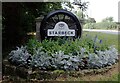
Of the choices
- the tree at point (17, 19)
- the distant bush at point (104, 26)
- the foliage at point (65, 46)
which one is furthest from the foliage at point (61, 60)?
the distant bush at point (104, 26)

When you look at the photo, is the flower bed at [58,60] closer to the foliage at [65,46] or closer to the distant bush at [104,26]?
the foliage at [65,46]

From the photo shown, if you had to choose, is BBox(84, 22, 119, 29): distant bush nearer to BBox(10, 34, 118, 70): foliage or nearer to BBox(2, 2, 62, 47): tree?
BBox(2, 2, 62, 47): tree

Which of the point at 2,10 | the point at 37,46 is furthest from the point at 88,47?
the point at 2,10

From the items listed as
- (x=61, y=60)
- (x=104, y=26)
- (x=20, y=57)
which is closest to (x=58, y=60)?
(x=61, y=60)

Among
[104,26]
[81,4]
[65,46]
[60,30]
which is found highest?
[81,4]

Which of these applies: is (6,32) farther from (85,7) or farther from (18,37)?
(85,7)

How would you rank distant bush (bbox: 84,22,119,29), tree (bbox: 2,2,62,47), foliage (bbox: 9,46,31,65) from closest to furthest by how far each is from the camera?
foliage (bbox: 9,46,31,65)
tree (bbox: 2,2,62,47)
distant bush (bbox: 84,22,119,29)

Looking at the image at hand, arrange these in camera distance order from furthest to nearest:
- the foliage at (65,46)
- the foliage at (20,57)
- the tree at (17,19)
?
the tree at (17,19)
the foliage at (65,46)
the foliage at (20,57)

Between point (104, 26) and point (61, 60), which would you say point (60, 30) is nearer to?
point (61, 60)

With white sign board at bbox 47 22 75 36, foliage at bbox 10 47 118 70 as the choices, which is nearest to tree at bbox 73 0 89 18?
white sign board at bbox 47 22 75 36

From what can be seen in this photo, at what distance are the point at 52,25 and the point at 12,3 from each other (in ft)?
7.69

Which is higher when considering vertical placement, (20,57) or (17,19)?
(17,19)

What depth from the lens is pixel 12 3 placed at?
30.2 feet

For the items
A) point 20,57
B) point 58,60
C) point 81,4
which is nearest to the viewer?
point 58,60
